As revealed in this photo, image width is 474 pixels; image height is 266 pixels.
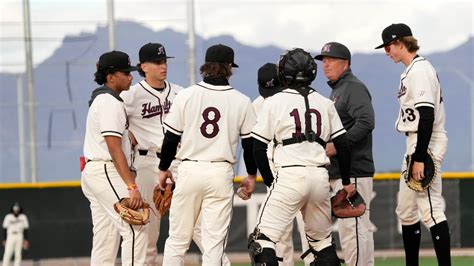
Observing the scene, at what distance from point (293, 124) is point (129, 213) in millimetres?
1516

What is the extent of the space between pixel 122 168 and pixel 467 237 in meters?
7.65

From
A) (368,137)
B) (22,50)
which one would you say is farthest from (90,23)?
(368,137)

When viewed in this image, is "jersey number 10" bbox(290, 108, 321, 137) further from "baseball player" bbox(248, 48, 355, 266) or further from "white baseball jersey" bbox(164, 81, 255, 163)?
"white baseball jersey" bbox(164, 81, 255, 163)

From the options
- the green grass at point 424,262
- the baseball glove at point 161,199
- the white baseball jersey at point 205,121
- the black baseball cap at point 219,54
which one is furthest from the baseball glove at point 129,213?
the green grass at point 424,262

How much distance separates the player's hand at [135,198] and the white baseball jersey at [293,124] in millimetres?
1128

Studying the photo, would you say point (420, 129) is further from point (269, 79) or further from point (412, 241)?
point (269, 79)

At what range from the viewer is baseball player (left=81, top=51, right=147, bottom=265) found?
884 cm

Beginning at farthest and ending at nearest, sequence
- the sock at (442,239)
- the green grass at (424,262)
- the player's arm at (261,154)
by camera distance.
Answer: the green grass at (424,262) < the sock at (442,239) < the player's arm at (261,154)

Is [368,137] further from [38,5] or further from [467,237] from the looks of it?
[38,5]

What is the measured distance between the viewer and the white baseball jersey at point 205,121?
8555mm

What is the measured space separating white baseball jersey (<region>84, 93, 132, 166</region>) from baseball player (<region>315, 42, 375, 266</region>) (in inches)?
74.1

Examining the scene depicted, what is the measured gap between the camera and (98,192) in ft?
29.6

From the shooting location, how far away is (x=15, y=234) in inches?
589

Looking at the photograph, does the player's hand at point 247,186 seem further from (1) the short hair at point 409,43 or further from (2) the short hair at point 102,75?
(1) the short hair at point 409,43
